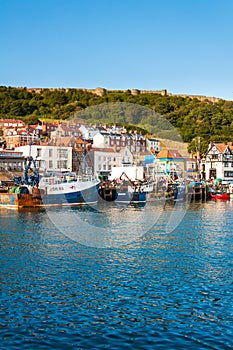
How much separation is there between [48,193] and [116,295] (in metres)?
33.1

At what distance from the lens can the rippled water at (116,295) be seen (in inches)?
439

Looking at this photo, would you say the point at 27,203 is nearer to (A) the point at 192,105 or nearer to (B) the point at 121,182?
(B) the point at 121,182

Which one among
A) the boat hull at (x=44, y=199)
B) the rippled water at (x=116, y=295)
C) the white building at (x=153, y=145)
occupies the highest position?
the white building at (x=153, y=145)

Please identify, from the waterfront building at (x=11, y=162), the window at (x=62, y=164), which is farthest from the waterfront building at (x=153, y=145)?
the waterfront building at (x=11, y=162)

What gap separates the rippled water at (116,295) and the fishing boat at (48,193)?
20172 mm

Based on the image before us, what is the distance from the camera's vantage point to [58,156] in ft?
230

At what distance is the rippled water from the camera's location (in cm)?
1115

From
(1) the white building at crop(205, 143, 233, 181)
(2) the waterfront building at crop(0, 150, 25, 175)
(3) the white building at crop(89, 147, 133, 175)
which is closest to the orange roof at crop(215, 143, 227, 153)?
(1) the white building at crop(205, 143, 233, 181)

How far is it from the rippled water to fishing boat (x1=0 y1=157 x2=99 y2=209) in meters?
20.2

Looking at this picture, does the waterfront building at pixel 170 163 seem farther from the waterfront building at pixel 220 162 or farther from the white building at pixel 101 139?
the white building at pixel 101 139

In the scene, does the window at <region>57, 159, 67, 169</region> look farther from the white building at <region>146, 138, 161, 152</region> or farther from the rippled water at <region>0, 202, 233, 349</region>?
the rippled water at <region>0, 202, 233, 349</region>

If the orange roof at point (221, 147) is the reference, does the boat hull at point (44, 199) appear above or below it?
below

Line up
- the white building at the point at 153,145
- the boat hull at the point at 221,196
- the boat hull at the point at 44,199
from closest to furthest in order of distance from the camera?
the boat hull at the point at 44,199, the boat hull at the point at 221,196, the white building at the point at 153,145

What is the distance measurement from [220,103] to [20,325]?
143 metres
